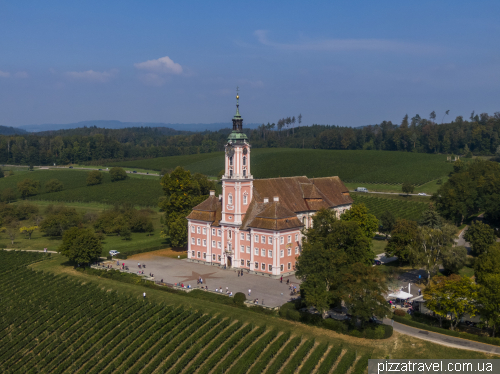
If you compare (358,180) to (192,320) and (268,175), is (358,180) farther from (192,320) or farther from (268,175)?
(192,320)

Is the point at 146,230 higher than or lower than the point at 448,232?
lower

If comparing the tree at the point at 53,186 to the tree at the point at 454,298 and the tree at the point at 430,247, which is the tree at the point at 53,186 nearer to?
the tree at the point at 430,247

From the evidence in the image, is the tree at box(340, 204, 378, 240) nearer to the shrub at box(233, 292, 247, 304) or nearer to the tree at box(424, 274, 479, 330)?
the shrub at box(233, 292, 247, 304)

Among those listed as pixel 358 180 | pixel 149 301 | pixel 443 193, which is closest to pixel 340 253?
pixel 149 301

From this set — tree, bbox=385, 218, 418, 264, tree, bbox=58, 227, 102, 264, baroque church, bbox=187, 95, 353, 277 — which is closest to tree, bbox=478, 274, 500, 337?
tree, bbox=385, 218, 418, 264

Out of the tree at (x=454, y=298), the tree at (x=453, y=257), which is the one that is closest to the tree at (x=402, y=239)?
the tree at (x=453, y=257)

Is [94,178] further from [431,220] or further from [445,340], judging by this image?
[445,340]

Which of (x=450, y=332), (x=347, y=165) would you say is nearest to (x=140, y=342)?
(x=450, y=332)

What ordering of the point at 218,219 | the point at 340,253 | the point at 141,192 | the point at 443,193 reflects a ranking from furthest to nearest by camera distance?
1. the point at 141,192
2. the point at 443,193
3. the point at 218,219
4. the point at 340,253

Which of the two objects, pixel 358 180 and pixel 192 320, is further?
pixel 358 180
